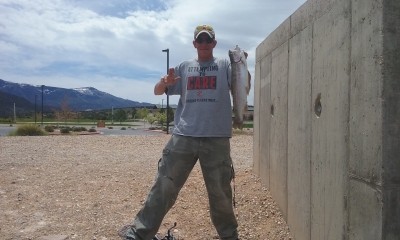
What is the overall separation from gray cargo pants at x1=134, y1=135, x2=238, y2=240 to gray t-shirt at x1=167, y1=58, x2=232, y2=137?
9 centimetres

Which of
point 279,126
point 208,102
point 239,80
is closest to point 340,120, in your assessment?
point 239,80

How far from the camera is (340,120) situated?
3.39 m

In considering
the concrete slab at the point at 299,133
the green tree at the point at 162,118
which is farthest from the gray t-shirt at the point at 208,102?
the green tree at the point at 162,118

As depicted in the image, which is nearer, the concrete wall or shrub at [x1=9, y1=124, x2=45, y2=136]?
the concrete wall

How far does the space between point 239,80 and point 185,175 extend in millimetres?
1089

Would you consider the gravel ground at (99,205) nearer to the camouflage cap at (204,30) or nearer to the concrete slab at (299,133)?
the concrete slab at (299,133)

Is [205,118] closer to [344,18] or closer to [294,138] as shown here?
[294,138]

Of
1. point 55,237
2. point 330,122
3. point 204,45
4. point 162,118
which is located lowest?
point 55,237

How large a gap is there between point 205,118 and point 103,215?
8.57 ft

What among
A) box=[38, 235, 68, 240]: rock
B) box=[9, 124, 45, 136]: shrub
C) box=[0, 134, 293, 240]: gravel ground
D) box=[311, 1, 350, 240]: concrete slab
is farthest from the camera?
box=[9, 124, 45, 136]: shrub

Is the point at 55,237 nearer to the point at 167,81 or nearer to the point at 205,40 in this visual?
the point at 167,81

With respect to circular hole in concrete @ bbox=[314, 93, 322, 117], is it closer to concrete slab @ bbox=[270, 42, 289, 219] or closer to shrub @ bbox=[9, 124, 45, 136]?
concrete slab @ bbox=[270, 42, 289, 219]

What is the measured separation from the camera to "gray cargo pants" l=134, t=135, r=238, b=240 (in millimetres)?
4539

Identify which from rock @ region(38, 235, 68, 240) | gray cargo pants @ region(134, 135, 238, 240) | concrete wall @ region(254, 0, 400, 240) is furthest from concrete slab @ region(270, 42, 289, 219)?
rock @ region(38, 235, 68, 240)
